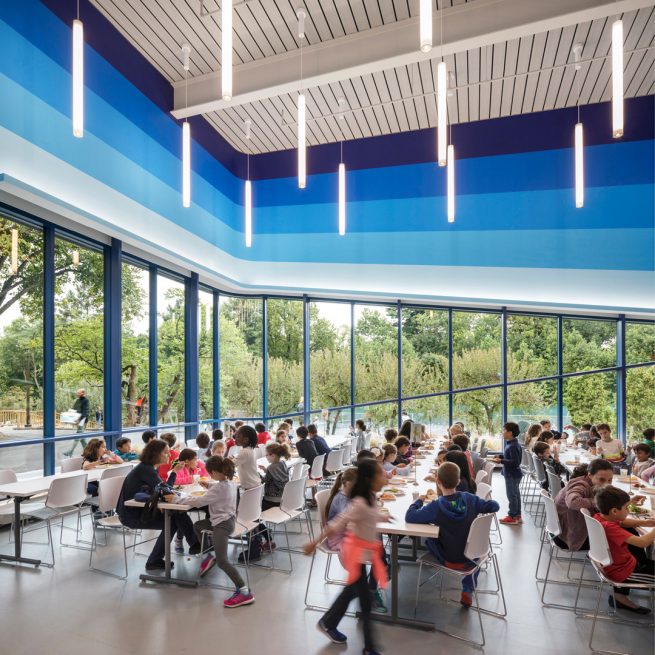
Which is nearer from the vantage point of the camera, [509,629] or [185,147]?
[509,629]

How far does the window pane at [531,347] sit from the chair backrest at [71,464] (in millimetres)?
9995

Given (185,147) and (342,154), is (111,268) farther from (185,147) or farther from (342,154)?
(342,154)

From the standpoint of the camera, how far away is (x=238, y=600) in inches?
181

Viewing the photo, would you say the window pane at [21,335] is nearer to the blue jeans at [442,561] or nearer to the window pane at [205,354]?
the window pane at [205,354]

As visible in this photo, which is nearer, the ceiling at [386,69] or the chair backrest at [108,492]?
the chair backrest at [108,492]

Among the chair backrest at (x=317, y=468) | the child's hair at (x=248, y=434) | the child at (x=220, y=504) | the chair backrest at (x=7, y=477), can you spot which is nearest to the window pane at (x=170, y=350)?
the chair backrest at (x=317, y=468)

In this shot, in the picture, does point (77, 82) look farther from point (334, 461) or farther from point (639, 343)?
point (639, 343)

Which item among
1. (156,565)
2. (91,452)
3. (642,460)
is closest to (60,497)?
(156,565)

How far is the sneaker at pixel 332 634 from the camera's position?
12.9 ft

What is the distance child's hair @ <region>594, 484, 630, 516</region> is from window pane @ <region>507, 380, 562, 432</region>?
9.45m

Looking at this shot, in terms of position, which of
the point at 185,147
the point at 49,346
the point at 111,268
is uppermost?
the point at 185,147

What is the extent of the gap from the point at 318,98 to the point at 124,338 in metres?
5.44

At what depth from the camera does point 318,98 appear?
30.8 feet

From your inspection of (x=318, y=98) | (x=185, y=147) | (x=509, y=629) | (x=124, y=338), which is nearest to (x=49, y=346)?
(x=124, y=338)
